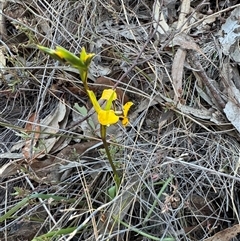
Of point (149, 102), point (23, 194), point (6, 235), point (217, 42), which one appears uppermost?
point (217, 42)

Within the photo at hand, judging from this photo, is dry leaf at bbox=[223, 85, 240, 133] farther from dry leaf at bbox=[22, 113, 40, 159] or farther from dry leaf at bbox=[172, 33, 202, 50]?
dry leaf at bbox=[22, 113, 40, 159]

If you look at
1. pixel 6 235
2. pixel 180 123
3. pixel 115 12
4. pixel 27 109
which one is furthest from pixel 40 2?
pixel 6 235

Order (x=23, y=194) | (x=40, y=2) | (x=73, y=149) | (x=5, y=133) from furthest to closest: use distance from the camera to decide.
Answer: (x=40, y=2)
(x=5, y=133)
(x=73, y=149)
(x=23, y=194)

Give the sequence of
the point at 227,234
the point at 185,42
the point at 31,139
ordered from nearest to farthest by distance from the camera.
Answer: the point at 227,234 → the point at 31,139 → the point at 185,42

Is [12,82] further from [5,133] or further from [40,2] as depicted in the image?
[40,2]

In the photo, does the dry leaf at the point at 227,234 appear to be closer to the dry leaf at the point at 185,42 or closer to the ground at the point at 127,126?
the ground at the point at 127,126

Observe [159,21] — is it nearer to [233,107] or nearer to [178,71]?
[178,71]

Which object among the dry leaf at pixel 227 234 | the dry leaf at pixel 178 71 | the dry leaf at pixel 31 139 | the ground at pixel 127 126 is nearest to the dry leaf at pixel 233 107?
the ground at pixel 127 126

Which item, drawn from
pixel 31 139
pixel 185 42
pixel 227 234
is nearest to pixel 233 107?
pixel 185 42
